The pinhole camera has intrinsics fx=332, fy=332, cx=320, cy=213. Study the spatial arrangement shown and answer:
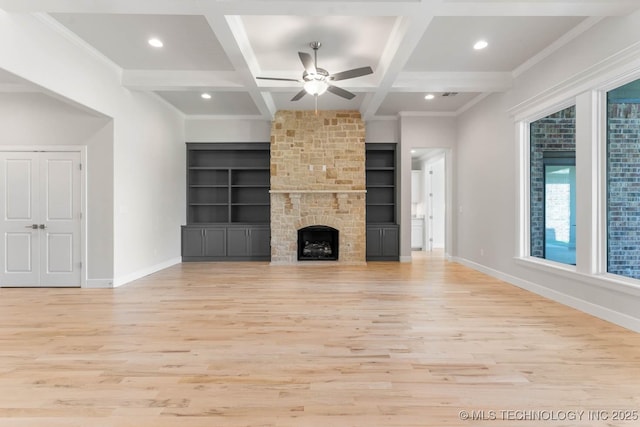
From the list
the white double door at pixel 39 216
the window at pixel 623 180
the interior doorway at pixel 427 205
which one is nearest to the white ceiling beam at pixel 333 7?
the window at pixel 623 180

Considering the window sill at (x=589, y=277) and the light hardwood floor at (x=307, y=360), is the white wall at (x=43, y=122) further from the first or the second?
the window sill at (x=589, y=277)

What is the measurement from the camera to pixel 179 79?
518 centimetres

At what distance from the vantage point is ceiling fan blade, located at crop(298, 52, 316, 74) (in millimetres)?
3925

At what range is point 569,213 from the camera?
4.25 metres

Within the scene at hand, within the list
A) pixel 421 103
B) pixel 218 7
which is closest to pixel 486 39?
pixel 421 103

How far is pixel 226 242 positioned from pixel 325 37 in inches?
201

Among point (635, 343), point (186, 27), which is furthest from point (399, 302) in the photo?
point (186, 27)

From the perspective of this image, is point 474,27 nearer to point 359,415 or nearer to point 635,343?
point 635,343

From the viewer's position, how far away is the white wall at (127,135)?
3.58 meters

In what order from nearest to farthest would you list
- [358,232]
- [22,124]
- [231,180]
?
1. [22,124]
2. [358,232]
3. [231,180]

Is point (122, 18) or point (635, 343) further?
point (122, 18)

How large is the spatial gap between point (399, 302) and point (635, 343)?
84.8 inches

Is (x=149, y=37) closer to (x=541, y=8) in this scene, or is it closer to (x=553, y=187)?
(x=541, y=8)

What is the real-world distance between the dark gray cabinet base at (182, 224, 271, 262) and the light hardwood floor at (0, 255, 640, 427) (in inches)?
126
